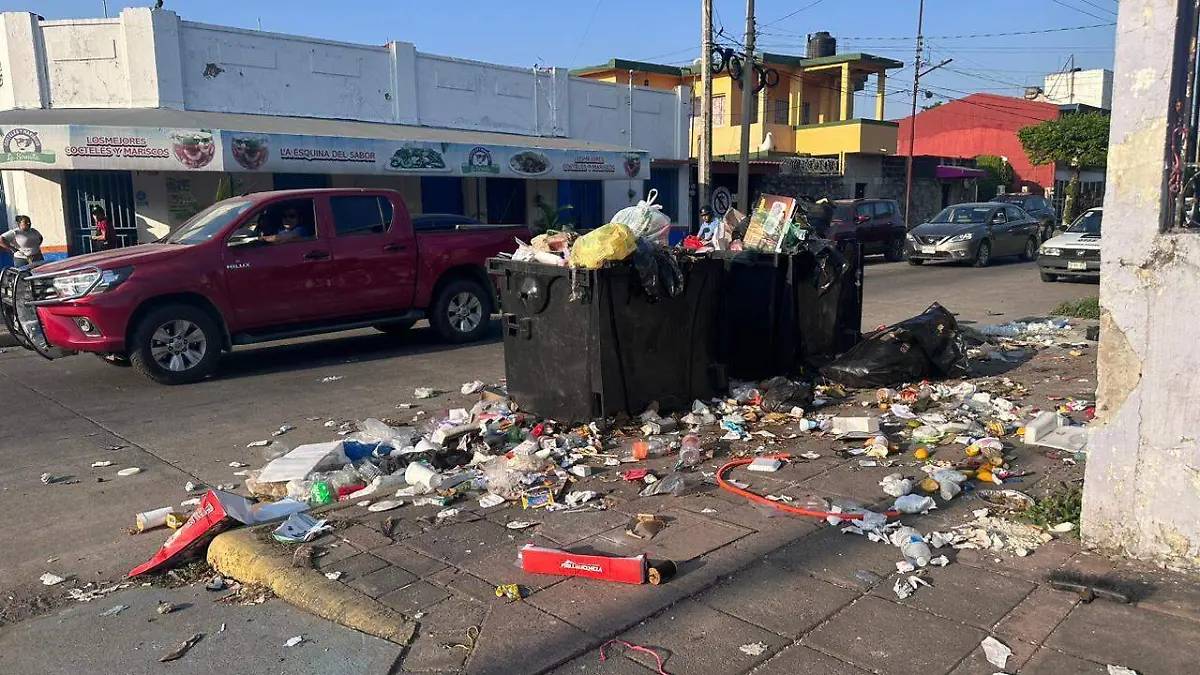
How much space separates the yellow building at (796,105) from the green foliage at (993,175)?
20.3 ft

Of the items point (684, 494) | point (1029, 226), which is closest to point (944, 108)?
point (1029, 226)

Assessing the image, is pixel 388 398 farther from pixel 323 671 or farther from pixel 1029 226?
pixel 1029 226

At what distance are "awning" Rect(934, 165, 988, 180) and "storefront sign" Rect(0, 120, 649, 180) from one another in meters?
22.5

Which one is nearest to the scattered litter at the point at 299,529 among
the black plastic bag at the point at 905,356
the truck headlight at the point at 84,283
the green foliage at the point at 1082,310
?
the black plastic bag at the point at 905,356

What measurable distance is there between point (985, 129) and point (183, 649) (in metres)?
53.6

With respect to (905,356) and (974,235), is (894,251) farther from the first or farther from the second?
(905,356)

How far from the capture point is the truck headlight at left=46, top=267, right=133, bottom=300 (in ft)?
26.8

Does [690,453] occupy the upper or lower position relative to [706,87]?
lower

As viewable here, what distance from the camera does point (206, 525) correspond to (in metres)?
4.34

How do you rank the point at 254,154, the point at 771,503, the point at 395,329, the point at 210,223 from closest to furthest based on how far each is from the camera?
the point at 771,503
the point at 210,223
the point at 395,329
the point at 254,154

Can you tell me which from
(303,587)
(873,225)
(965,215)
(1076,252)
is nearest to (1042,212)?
(965,215)

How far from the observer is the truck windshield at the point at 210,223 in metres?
9.07

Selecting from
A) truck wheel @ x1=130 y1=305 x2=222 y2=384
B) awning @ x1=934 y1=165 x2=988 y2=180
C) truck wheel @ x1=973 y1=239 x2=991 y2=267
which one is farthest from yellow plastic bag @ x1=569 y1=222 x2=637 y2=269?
awning @ x1=934 y1=165 x2=988 y2=180

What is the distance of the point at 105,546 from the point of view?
4625mm
